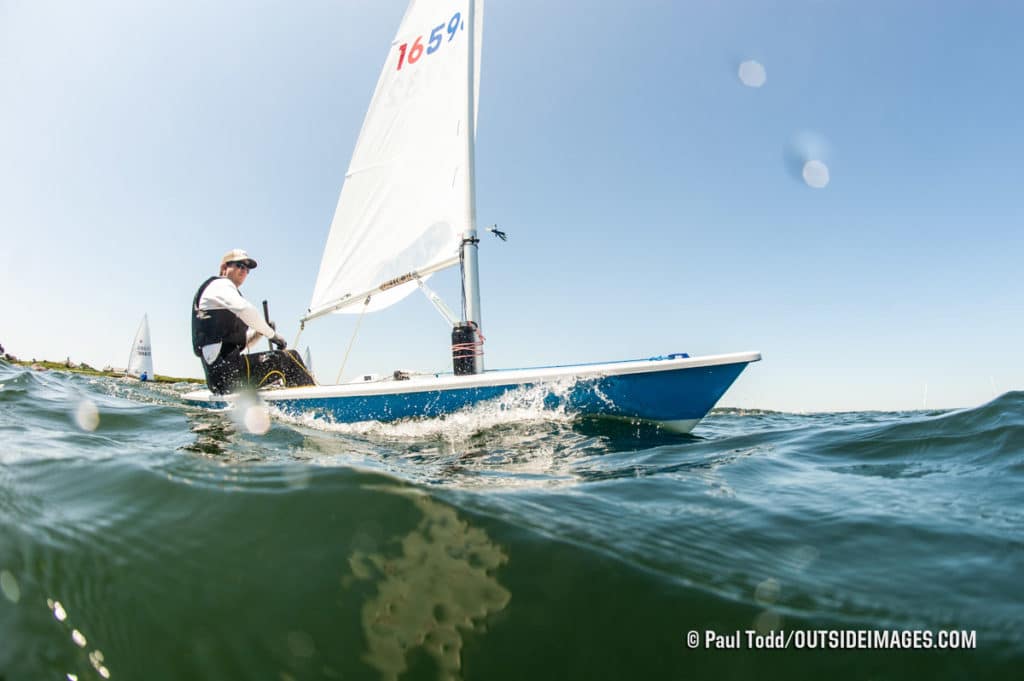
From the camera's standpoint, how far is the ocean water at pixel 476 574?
1.19 metres

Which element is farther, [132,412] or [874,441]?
[132,412]

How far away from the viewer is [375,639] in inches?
47.2

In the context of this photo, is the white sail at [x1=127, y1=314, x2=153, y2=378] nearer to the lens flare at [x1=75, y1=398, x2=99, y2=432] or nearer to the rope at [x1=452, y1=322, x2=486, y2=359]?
the lens flare at [x1=75, y1=398, x2=99, y2=432]

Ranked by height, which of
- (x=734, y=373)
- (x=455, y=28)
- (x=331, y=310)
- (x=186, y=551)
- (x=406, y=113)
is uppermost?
(x=455, y=28)

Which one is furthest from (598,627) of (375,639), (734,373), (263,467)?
(734,373)

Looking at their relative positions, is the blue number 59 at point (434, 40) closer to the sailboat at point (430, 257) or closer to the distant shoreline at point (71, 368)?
the sailboat at point (430, 257)

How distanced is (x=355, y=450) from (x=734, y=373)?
12.4 feet

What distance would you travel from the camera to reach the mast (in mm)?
6871

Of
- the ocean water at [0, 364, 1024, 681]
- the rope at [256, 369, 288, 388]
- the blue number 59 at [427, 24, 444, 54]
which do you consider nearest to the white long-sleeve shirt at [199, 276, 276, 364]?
the rope at [256, 369, 288, 388]

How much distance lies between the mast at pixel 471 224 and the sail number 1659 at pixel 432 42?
0.83 ft

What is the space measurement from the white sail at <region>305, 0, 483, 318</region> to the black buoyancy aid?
2.46 metres

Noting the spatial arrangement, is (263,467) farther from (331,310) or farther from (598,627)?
(331,310)

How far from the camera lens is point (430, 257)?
300 inches

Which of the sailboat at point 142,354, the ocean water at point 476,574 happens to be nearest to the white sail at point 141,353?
the sailboat at point 142,354
